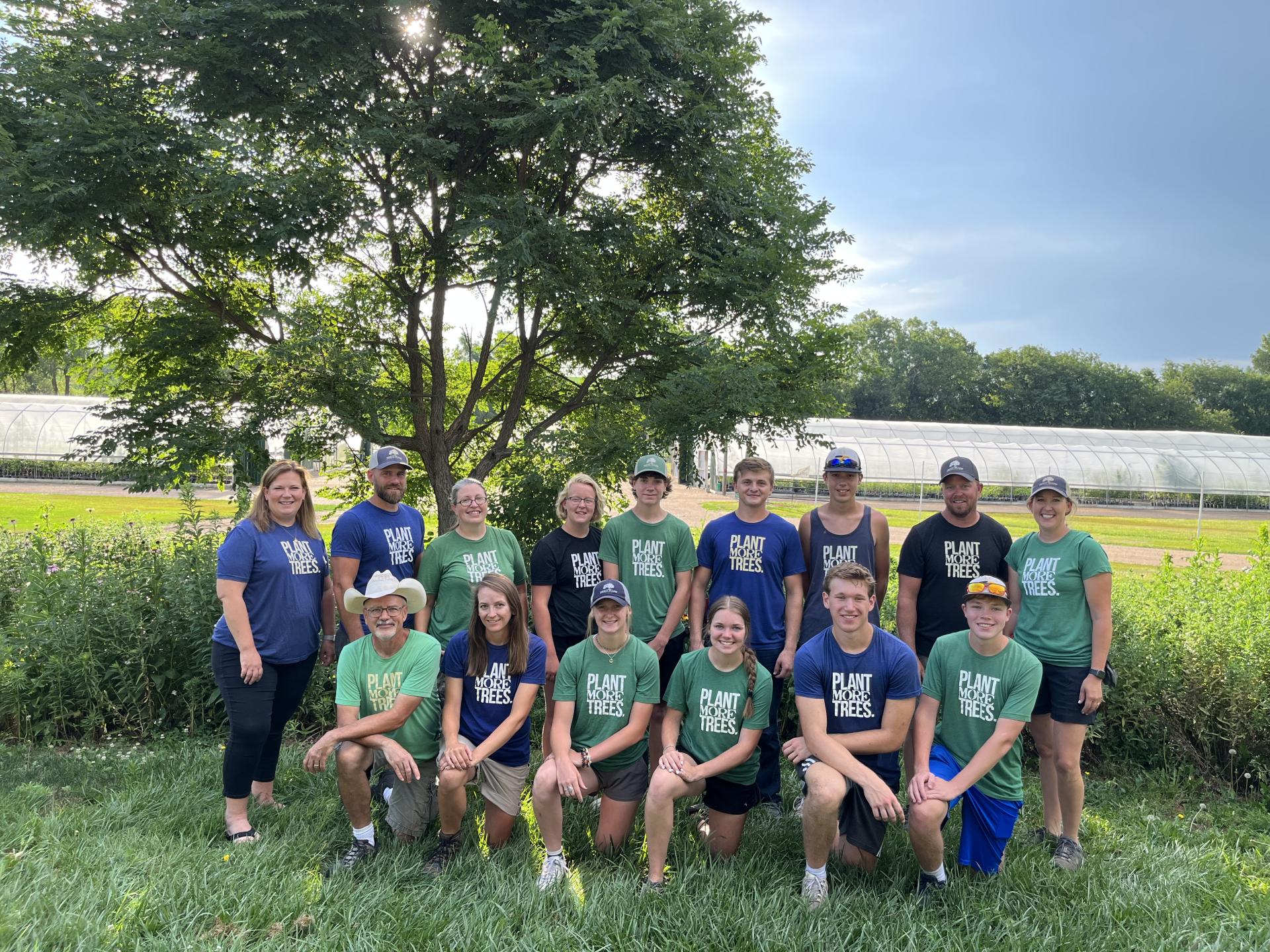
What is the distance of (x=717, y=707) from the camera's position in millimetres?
3852

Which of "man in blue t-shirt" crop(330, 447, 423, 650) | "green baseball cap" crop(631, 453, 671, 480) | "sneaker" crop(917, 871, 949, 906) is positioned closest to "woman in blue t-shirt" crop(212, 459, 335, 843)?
"man in blue t-shirt" crop(330, 447, 423, 650)

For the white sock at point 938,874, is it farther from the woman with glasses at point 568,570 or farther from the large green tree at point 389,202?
the large green tree at point 389,202

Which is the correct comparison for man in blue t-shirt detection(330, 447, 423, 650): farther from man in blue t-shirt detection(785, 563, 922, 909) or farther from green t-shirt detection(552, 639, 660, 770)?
man in blue t-shirt detection(785, 563, 922, 909)

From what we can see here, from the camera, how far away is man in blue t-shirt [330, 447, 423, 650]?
431cm

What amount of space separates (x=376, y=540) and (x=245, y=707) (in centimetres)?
104

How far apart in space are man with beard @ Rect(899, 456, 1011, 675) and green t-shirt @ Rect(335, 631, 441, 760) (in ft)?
8.23

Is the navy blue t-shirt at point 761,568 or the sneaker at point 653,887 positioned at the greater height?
the navy blue t-shirt at point 761,568

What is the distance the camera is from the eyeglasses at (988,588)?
3.63m

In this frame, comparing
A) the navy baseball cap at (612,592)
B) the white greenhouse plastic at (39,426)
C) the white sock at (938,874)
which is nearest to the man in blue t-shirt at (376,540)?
the navy baseball cap at (612,592)

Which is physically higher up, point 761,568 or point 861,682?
point 761,568

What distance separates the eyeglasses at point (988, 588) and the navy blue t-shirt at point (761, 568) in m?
1.01

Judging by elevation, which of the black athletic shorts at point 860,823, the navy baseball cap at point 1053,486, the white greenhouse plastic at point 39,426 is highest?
the white greenhouse plastic at point 39,426

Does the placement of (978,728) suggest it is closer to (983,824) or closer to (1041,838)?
(983,824)

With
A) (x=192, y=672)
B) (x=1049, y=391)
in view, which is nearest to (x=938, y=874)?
(x=192, y=672)
